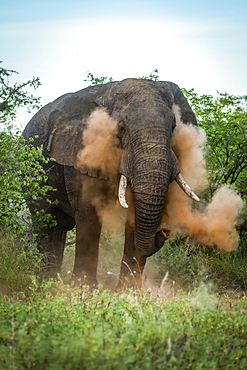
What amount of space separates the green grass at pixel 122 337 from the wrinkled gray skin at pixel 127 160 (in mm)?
2974

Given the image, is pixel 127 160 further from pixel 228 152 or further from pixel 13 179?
pixel 228 152

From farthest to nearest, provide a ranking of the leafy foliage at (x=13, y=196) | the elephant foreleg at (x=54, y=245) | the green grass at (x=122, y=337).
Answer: the elephant foreleg at (x=54, y=245) < the leafy foliage at (x=13, y=196) < the green grass at (x=122, y=337)

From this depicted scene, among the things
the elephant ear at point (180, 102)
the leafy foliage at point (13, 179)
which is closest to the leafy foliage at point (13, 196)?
the leafy foliage at point (13, 179)

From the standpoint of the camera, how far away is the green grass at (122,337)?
15.8ft

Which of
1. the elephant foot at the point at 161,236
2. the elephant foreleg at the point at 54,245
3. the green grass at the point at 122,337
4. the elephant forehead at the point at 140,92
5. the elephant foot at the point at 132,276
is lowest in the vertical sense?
the elephant foreleg at the point at 54,245

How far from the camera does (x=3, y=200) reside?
10.3 metres

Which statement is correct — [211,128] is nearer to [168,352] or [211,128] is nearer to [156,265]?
[156,265]

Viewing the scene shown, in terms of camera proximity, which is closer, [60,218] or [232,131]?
[60,218]

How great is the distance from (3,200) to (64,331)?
5153 millimetres

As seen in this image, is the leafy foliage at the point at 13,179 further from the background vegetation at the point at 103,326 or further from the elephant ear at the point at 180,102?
the elephant ear at the point at 180,102

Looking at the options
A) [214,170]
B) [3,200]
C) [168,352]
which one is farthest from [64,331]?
[214,170]

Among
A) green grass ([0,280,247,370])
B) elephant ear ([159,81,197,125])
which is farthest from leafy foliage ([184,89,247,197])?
green grass ([0,280,247,370])

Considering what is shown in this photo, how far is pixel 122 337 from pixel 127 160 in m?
5.54

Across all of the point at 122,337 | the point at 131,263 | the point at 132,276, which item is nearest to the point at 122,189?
the point at 131,263
